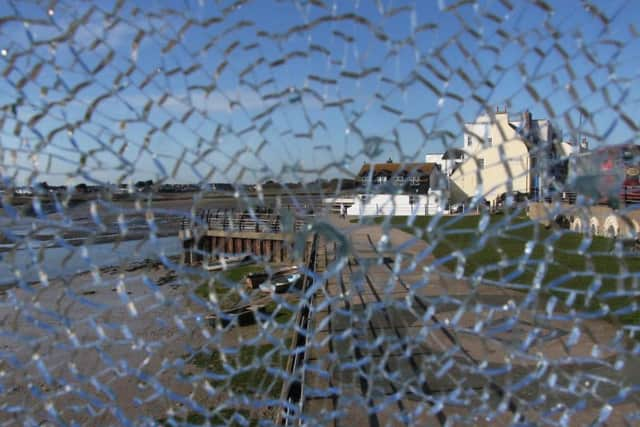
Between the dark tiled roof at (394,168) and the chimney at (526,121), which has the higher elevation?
the chimney at (526,121)

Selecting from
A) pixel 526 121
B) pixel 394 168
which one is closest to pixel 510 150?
pixel 526 121

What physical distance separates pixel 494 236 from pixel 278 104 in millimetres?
754

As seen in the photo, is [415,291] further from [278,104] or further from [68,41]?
[68,41]

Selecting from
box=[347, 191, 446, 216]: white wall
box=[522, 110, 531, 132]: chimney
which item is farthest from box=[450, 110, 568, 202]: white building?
box=[347, 191, 446, 216]: white wall

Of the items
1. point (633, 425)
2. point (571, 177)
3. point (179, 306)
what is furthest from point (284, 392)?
point (633, 425)

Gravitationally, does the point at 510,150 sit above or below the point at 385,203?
above

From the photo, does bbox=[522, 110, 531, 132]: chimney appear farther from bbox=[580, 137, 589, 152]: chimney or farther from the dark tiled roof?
the dark tiled roof

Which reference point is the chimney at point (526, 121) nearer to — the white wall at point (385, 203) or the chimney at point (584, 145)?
the chimney at point (584, 145)

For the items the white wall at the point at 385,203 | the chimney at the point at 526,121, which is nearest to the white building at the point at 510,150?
the chimney at the point at 526,121

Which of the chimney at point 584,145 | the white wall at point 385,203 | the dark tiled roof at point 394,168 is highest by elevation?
the chimney at point 584,145

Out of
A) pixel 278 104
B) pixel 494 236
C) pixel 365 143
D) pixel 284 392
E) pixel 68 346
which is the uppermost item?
pixel 278 104

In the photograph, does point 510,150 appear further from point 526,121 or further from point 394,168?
point 394,168

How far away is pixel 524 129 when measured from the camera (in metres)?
1.40

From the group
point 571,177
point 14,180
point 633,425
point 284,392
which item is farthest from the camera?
point 633,425
